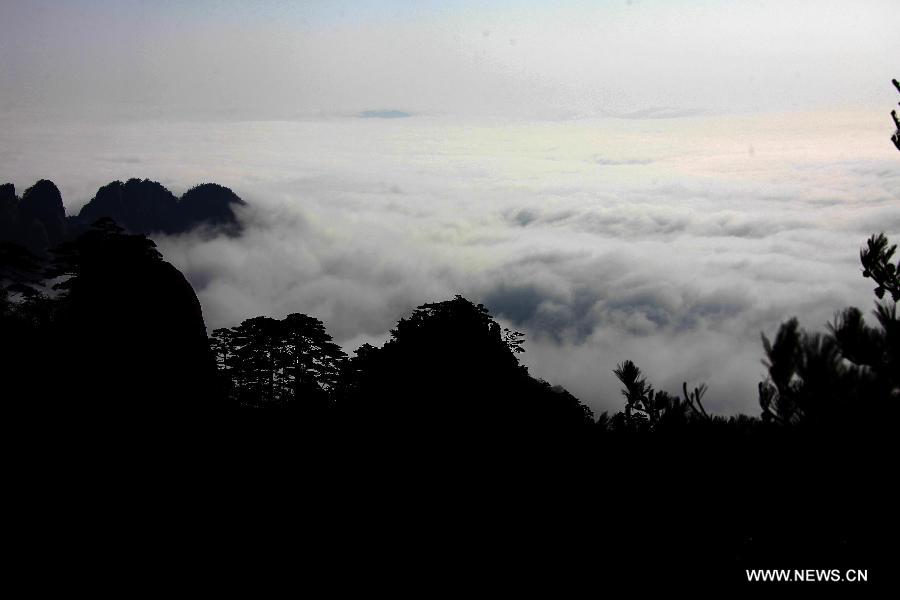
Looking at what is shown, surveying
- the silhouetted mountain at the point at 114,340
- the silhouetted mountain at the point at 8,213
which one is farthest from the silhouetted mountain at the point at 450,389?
the silhouetted mountain at the point at 8,213

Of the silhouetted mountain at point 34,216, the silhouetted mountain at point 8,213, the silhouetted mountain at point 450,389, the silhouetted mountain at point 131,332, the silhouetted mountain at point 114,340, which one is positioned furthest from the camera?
the silhouetted mountain at point 34,216

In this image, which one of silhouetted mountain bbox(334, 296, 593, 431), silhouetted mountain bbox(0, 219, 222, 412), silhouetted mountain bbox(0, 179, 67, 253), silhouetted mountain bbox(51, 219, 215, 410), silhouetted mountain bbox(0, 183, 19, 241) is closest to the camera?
silhouetted mountain bbox(334, 296, 593, 431)

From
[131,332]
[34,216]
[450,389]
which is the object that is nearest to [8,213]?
[34,216]

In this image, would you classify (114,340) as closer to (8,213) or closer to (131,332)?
(131,332)

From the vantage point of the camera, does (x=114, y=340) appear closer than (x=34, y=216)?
Yes

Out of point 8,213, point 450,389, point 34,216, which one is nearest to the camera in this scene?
point 450,389

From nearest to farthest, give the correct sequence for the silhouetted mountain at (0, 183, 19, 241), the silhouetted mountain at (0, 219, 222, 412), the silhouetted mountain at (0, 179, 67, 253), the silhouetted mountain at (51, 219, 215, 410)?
the silhouetted mountain at (0, 219, 222, 412) < the silhouetted mountain at (51, 219, 215, 410) < the silhouetted mountain at (0, 183, 19, 241) < the silhouetted mountain at (0, 179, 67, 253)

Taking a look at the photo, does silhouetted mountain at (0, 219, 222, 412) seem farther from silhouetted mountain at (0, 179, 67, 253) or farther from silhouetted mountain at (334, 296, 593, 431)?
silhouetted mountain at (0, 179, 67, 253)

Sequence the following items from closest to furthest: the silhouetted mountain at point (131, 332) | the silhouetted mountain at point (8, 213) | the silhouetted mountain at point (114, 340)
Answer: the silhouetted mountain at point (114, 340)
the silhouetted mountain at point (131, 332)
the silhouetted mountain at point (8, 213)

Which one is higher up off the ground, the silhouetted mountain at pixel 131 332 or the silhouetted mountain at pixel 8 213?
the silhouetted mountain at pixel 8 213

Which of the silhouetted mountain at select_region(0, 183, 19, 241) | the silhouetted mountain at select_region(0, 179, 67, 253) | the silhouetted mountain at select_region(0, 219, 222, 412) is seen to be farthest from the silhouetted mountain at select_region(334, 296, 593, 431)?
the silhouetted mountain at select_region(0, 183, 19, 241)

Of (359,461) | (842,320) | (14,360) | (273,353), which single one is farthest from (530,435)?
(273,353)

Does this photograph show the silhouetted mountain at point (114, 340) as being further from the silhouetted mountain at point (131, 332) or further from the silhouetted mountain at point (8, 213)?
the silhouetted mountain at point (8, 213)

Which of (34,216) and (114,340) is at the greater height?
(34,216)
